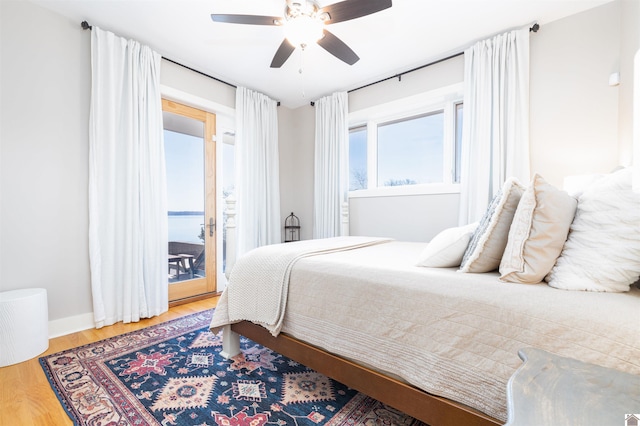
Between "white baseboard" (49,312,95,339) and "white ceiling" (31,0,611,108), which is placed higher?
"white ceiling" (31,0,611,108)

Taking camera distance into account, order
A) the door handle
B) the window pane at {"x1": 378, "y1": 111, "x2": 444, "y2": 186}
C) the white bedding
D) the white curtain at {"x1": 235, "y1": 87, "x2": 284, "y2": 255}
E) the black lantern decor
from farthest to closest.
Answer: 1. the black lantern decor
2. the white curtain at {"x1": 235, "y1": 87, "x2": 284, "y2": 255}
3. the door handle
4. the window pane at {"x1": 378, "y1": 111, "x2": 444, "y2": 186}
5. the white bedding

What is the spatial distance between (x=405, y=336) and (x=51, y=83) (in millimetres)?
3210

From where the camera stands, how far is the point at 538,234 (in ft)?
3.58

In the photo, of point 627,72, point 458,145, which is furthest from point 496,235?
point 458,145

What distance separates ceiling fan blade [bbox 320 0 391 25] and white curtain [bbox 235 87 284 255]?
2.06 metres

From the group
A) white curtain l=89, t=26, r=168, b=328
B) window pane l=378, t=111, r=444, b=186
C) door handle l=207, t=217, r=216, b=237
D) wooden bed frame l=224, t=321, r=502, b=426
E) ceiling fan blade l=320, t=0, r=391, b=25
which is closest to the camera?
wooden bed frame l=224, t=321, r=502, b=426

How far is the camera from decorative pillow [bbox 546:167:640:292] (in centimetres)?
94

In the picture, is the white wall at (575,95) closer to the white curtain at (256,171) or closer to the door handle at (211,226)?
the white curtain at (256,171)

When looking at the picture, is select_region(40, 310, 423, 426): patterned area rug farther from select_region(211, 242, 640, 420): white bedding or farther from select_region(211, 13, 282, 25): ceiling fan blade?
select_region(211, 13, 282, 25): ceiling fan blade

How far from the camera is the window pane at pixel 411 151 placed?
333 centimetres

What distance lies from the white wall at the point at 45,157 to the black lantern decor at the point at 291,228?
2515mm

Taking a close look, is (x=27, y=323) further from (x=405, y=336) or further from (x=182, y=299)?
(x=405, y=336)

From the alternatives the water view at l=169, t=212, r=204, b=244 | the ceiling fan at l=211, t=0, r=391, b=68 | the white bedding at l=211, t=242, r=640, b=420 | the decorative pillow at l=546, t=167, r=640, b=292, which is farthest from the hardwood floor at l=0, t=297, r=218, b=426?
the ceiling fan at l=211, t=0, r=391, b=68

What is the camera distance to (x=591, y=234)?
103 centimetres
